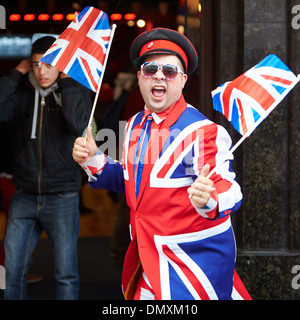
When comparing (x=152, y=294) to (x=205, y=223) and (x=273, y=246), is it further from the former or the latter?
(x=273, y=246)

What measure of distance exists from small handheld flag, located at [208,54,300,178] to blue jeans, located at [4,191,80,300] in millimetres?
1784

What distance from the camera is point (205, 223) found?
3529 mm

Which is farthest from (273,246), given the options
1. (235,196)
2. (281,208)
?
(235,196)

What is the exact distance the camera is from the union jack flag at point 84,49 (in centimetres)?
402

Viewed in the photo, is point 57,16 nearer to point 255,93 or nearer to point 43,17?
point 43,17

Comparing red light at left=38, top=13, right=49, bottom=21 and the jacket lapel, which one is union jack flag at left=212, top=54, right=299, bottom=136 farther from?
red light at left=38, top=13, right=49, bottom=21

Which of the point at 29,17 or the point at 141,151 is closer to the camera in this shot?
the point at 141,151

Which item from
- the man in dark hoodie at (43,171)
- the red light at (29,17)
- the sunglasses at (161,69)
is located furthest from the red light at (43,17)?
the sunglasses at (161,69)

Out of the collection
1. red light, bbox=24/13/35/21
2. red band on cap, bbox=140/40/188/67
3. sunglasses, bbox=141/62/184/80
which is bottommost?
sunglasses, bbox=141/62/184/80

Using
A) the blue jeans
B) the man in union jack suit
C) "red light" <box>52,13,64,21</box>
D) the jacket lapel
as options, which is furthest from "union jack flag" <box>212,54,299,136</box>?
"red light" <box>52,13,64,21</box>

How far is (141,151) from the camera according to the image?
3.59 m

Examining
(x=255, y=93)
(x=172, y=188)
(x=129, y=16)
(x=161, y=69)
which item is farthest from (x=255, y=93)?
(x=129, y=16)

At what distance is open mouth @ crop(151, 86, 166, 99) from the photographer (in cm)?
359

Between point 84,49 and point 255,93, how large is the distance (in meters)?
1.11
